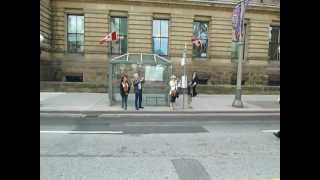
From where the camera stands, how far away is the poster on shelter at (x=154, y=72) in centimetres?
1972

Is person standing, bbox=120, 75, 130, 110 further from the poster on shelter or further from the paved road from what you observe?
the paved road

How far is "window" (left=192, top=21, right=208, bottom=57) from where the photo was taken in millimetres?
32972

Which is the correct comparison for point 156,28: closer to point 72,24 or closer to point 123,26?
point 123,26

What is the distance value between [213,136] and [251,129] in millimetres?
2197

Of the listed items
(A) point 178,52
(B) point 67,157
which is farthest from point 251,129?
(A) point 178,52

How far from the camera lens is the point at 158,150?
27.2ft

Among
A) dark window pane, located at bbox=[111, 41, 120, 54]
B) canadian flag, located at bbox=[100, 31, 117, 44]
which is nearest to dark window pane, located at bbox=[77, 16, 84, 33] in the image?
canadian flag, located at bbox=[100, 31, 117, 44]

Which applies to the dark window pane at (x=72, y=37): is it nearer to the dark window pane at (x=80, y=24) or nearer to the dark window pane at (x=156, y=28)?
the dark window pane at (x=80, y=24)

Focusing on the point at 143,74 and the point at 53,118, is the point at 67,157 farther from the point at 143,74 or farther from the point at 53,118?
the point at 143,74

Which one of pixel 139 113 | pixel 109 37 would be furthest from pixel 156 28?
pixel 139 113

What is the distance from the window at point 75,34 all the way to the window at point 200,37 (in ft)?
A: 31.9

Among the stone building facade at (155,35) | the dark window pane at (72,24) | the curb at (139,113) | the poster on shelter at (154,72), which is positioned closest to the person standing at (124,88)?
the curb at (139,113)

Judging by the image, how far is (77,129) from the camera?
11.7 m

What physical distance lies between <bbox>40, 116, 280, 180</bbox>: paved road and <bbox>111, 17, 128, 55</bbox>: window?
18949mm
